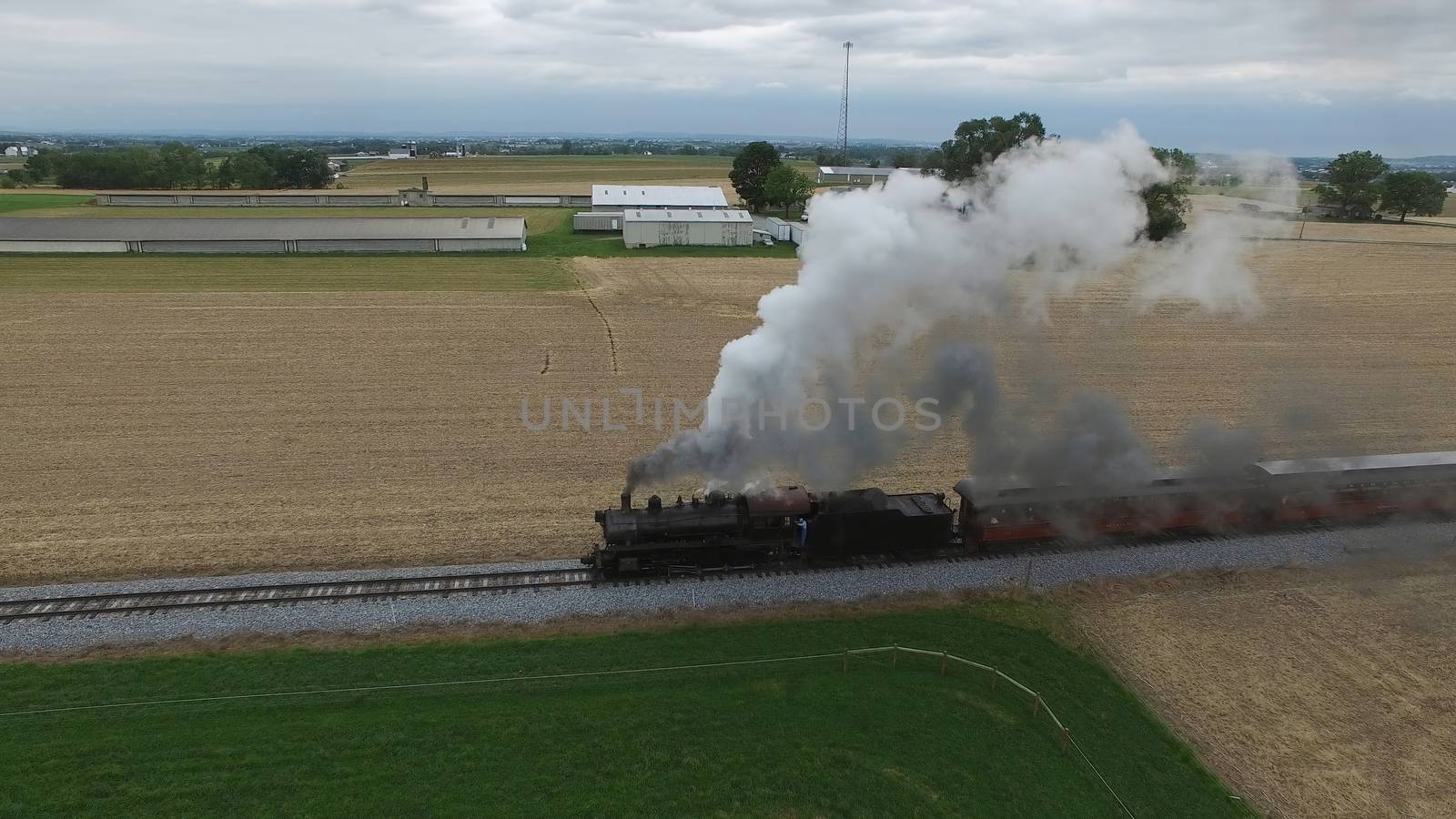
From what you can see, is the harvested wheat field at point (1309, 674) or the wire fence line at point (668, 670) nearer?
the harvested wheat field at point (1309, 674)

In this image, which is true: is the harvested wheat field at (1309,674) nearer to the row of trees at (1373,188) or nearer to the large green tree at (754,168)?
the large green tree at (754,168)

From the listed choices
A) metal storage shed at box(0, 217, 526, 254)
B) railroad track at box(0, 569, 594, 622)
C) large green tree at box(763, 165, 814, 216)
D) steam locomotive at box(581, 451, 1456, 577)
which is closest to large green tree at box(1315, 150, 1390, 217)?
large green tree at box(763, 165, 814, 216)

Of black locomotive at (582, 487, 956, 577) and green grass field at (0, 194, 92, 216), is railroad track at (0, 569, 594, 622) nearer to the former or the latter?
black locomotive at (582, 487, 956, 577)

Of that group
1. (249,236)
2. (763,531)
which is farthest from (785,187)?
(763,531)

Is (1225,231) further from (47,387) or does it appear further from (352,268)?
(352,268)

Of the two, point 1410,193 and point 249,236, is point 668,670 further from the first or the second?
point 1410,193

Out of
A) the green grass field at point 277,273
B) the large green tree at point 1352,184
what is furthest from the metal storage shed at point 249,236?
the large green tree at point 1352,184
